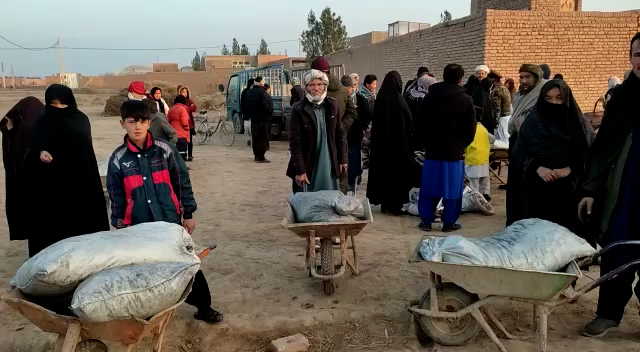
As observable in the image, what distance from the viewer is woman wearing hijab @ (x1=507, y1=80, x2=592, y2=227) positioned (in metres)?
3.68

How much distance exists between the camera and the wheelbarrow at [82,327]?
228cm

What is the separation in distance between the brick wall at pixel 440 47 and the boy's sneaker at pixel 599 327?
8.83 metres

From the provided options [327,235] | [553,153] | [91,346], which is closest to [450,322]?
[327,235]

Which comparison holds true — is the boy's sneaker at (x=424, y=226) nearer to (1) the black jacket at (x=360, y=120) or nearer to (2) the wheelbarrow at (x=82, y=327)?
(1) the black jacket at (x=360, y=120)

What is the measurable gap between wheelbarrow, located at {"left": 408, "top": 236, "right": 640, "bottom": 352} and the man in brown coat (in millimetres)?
1778

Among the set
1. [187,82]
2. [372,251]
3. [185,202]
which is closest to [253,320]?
[185,202]

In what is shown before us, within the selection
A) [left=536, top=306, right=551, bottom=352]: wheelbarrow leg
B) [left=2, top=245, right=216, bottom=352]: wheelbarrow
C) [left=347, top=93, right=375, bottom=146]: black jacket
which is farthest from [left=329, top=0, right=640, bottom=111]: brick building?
[left=2, top=245, right=216, bottom=352]: wheelbarrow

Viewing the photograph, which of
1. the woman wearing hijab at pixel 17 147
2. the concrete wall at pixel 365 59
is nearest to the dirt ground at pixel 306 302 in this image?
the woman wearing hijab at pixel 17 147

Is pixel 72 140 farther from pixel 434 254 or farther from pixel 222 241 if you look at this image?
pixel 434 254

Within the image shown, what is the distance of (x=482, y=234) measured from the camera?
569cm

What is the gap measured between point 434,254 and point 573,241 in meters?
0.85

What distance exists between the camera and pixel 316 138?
15.3 feet

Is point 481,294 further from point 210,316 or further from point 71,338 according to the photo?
point 71,338

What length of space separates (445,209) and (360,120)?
1904mm
